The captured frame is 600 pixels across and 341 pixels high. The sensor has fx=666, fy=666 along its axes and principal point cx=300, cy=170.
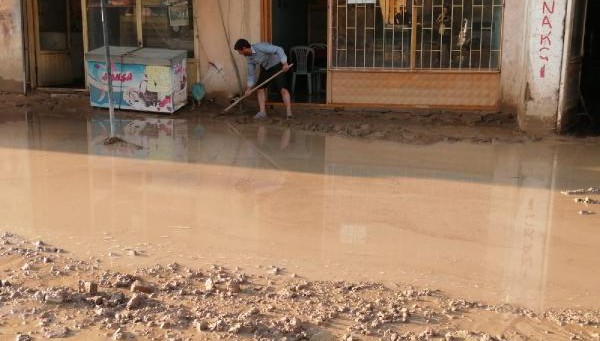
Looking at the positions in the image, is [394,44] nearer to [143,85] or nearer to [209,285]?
[143,85]

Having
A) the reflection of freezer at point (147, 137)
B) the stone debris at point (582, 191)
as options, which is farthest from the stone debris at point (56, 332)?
the stone debris at point (582, 191)

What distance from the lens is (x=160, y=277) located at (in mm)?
4309

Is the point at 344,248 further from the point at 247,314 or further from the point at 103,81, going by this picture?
the point at 103,81

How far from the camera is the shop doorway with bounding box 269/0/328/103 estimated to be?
1198 cm

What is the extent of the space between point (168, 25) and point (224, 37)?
40.8 inches

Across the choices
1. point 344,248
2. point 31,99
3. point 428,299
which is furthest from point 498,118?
point 31,99

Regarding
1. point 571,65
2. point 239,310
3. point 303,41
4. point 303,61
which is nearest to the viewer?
point 239,310

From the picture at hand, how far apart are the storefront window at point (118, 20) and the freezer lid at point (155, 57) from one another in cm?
86

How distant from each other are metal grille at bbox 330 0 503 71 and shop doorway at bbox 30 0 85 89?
533 cm

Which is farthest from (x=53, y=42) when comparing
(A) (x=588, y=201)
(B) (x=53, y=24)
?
(A) (x=588, y=201)

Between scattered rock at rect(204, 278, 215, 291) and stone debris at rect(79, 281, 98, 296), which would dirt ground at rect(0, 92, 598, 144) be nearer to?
scattered rock at rect(204, 278, 215, 291)

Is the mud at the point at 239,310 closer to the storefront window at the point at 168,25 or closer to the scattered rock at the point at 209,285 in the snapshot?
the scattered rock at the point at 209,285

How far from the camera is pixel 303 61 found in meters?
12.1

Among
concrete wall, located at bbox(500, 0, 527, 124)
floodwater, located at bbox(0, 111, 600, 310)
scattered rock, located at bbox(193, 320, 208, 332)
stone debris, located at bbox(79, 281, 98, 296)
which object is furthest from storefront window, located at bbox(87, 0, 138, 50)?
scattered rock, located at bbox(193, 320, 208, 332)
